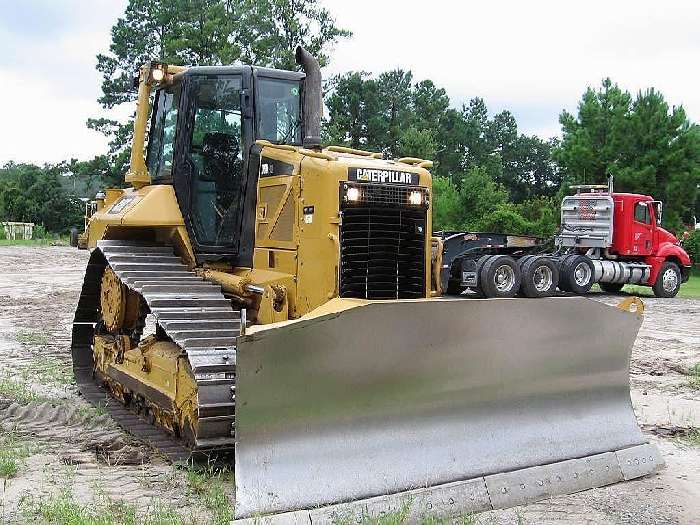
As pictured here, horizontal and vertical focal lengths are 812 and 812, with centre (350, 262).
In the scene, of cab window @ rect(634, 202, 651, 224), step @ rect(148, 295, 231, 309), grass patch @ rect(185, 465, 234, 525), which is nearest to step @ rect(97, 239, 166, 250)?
step @ rect(148, 295, 231, 309)

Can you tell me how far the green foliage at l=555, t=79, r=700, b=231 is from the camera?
3247 cm

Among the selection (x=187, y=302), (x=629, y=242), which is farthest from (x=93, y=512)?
(x=629, y=242)

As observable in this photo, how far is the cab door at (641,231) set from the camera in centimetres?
1972

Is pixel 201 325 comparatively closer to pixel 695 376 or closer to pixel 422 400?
pixel 422 400

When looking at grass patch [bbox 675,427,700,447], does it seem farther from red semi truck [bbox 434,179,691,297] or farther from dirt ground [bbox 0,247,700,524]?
red semi truck [bbox 434,179,691,297]

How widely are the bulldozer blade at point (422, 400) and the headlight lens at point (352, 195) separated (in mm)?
1044

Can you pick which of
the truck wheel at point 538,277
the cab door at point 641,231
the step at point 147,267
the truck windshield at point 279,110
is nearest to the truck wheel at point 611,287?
the cab door at point 641,231

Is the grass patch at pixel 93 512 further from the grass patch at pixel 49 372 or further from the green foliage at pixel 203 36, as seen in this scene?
the green foliage at pixel 203 36

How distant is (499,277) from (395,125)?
32865 millimetres

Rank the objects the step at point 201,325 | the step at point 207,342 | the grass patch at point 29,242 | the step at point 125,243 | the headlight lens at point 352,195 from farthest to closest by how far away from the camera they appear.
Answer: the grass patch at point 29,242 < the step at point 125,243 < the headlight lens at point 352,195 < the step at point 201,325 < the step at point 207,342

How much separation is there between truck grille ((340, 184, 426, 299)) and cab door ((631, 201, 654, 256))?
1502cm

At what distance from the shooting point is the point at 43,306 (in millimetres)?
14984

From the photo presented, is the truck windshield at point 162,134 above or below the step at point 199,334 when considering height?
above

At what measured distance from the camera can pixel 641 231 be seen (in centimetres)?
1980
